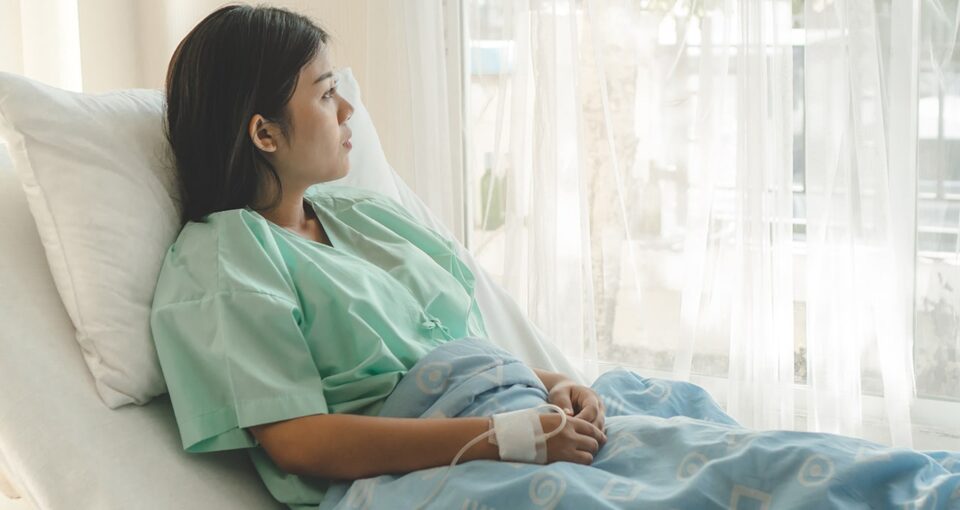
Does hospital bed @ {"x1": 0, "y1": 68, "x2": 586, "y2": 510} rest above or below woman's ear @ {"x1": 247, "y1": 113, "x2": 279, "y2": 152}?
below

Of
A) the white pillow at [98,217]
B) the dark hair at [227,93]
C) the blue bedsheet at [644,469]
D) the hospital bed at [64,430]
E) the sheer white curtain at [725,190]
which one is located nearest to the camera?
the blue bedsheet at [644,469]

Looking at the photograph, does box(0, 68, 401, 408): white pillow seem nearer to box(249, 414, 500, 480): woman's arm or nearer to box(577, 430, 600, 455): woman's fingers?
box(249, 414, 500, 480): woman's arm

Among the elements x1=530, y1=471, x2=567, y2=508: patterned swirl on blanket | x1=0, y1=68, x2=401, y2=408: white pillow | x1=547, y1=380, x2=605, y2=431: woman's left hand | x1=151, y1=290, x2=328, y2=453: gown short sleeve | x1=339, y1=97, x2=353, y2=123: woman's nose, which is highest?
x1=339, y1=97, x2=353, y2=123: woman's nose

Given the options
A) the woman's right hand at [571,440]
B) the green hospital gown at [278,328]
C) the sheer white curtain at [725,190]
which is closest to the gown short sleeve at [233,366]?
the green hospital gown at [278,328]

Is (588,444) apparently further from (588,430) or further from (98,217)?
(98,217)

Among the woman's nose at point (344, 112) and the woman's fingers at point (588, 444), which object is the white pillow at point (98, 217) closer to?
the woman's nose at point (344, 112)

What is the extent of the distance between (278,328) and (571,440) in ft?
1.16

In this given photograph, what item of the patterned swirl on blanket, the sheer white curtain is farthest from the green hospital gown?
the sheer white curtain

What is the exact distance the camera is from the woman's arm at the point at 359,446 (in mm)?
1179

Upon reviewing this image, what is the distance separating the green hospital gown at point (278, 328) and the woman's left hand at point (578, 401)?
16cm

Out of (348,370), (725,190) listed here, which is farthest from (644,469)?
(725,190)

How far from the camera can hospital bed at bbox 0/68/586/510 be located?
1133mm

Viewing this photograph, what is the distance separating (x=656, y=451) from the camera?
1.15 metres

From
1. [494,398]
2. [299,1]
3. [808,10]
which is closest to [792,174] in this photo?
[808,10]
